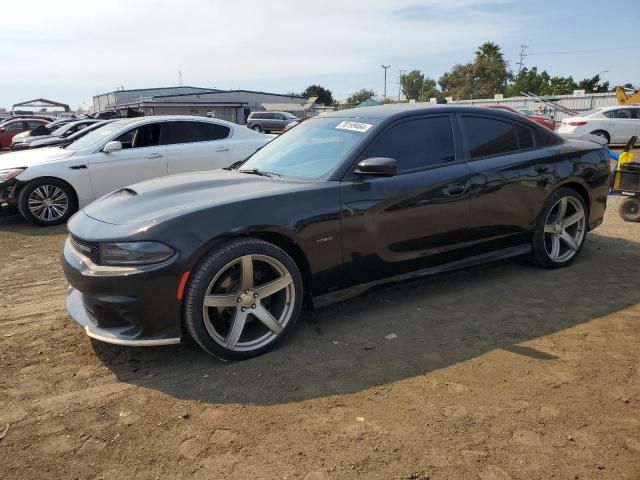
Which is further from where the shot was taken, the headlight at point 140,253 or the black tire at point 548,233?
the black tire at point 548,233

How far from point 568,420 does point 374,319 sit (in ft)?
5.12

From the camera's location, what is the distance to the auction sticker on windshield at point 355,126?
154 inches

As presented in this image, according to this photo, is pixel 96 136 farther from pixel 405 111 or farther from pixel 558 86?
pixel 558 86

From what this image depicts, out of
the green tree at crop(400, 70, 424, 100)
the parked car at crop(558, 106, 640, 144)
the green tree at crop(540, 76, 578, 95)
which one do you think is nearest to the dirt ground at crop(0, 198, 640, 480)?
the parked car at crop(558, 106, 640, 144)

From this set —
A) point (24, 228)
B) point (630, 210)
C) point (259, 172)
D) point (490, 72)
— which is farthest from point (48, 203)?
point (490, 72)

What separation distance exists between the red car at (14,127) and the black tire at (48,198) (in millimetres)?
16716

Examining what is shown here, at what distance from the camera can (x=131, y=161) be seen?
778 cm

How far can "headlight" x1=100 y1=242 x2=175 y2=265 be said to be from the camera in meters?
2.95

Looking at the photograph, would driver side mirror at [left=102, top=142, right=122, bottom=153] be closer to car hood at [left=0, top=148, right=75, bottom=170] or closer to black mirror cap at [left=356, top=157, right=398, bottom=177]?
car hood at [left=0, top=148, right=75, bottom=170]

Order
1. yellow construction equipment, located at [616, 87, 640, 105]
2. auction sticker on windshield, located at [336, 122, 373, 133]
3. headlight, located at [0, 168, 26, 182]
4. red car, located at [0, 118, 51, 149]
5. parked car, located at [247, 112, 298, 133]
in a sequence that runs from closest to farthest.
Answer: auction sticker on windshield, located at [336, 122, 373, 133] < headlight, located at [0, 168, 26, 182] < red car, located at [0, 118, 51, 149] < yellow construction equipment, located at [616, 87, 640, 105] < parked car, located at [247, 112, 298, 133]

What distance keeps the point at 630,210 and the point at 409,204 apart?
4.69 metres

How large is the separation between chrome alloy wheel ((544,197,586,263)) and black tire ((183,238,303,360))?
2.79 m

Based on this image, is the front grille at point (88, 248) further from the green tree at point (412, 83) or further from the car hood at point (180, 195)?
the green tree at point (412, 83)

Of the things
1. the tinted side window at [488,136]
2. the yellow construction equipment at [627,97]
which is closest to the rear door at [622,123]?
the yellow construction equipment at [627,97]
